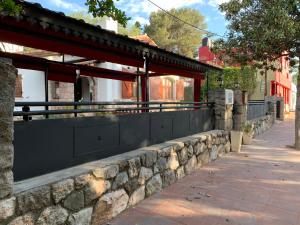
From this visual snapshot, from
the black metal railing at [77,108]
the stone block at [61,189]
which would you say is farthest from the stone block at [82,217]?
the black metal railing at [77,108]

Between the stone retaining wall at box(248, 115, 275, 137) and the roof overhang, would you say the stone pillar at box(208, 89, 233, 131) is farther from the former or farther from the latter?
the stone retaining wall at box(248, 115, 275, 137)

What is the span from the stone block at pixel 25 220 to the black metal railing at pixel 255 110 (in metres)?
13.0

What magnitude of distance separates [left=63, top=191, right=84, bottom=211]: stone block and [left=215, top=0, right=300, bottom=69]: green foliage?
8689 mm

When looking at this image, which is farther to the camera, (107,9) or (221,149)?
(221,149)

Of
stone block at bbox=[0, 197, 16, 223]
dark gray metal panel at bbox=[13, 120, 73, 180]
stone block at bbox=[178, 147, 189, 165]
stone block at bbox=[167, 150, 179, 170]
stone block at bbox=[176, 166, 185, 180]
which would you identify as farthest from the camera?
stone block at bbox=[178, 147, 189, 165]

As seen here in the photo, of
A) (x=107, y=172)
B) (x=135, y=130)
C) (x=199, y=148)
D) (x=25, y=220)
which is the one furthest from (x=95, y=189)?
(x=199, y=148)

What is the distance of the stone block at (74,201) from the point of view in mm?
4011

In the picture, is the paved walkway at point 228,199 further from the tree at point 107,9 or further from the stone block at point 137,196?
the tree at point 107,9

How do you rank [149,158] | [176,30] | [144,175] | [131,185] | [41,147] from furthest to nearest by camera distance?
[176,30] → [149,158] → [144,175] → [131,185] → [41,147]

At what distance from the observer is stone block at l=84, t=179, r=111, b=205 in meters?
4.32

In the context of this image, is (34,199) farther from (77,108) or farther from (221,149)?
(221,149)

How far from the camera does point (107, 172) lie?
4.71m

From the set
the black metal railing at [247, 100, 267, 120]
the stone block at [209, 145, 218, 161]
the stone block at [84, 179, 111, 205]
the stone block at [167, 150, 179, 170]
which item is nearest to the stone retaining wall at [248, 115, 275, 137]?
the black metal railing at [247, 100, 267, 120]

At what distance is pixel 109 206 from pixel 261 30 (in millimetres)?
8826
